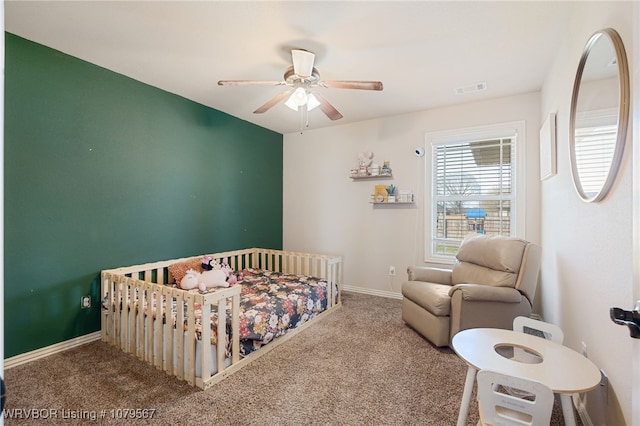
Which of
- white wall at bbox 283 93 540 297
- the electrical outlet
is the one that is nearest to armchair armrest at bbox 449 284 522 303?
white wall at bbox 283 93 540 297

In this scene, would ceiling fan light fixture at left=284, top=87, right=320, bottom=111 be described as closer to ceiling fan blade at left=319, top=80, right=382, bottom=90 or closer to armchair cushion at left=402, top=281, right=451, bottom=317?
ceiling fan blade at left=319, top=80, right=382, bottom=90

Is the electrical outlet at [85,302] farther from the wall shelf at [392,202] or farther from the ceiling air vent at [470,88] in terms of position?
the ceiling air vent at [470,88]

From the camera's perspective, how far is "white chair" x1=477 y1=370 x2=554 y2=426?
1.16 metres

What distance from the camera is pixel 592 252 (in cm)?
165

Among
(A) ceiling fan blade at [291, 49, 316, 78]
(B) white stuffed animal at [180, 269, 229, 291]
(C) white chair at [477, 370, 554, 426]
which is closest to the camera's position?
(C) white chair at [477, 370, 554, 426]

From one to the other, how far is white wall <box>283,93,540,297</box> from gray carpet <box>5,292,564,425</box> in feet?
5.15

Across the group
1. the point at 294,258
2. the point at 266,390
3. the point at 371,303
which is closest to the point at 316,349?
the point at 266,390

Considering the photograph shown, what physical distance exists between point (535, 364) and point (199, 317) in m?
2.04

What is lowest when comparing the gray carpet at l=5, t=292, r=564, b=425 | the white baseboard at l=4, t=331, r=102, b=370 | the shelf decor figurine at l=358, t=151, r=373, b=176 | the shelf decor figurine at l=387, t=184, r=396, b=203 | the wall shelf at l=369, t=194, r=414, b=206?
the gray carpet at l=5, t=292, r=564, b=425

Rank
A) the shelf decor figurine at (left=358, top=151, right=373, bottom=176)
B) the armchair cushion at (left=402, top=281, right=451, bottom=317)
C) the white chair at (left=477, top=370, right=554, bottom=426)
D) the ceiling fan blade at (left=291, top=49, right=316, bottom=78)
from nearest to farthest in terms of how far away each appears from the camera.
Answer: the white chair at (left=477, top=370, right=554, bottom=426) < the ceiling fan blade at (left=291, top=49, right=316, bottom=78) < the armchair cushion at (left=402, top=281, right=451, bottom=317) < the shelf decor figurine at (left=358, top=151, right=373, bottom=176)

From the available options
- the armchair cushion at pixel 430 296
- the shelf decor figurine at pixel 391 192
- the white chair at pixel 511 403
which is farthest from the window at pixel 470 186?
the white chair at pixel 511 403

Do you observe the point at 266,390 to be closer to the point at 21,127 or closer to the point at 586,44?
the point at 21,127

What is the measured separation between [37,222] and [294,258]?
104 inches

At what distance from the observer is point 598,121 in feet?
4.99
